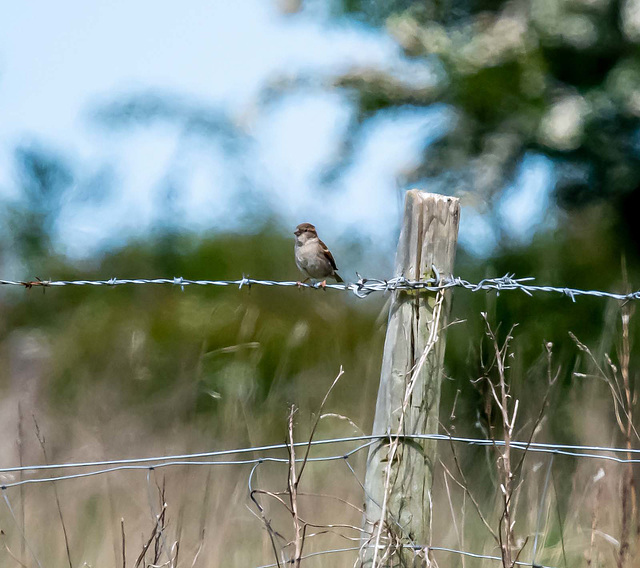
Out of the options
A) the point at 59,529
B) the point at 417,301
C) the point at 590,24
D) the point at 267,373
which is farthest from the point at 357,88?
the point at 417,301

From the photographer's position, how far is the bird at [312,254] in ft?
18.5

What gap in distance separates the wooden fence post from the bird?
3.13 meters

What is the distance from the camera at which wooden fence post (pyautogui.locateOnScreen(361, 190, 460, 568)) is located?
7.81 ft

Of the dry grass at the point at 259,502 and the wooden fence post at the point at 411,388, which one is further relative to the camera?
the dry grass at the point at 259,502

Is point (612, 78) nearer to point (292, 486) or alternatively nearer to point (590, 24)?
point (590, 24)

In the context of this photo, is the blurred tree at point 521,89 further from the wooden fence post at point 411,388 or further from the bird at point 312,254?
the wooden fence post at point 411,388

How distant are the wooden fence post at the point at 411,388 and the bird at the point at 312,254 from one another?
313 centimetres

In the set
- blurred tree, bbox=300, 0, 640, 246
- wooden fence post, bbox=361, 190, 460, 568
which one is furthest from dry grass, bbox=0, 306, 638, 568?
blurred tree, bbox=300, 0, 640, 246

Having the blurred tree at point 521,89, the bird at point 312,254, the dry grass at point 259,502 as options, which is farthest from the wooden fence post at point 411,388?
the blurred tree at point 521,89

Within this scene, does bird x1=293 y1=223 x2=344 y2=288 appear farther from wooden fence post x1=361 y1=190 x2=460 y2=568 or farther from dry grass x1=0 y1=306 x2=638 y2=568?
wooden fence post x1=361 y1=190 x2=460 y2=568

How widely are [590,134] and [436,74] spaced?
2105mm

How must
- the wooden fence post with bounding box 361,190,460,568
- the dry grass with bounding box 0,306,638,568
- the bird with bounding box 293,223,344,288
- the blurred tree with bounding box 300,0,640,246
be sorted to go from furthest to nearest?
the blurred tree with bounding box 300,0,640,246
the bird with bounding box 293,223,344,288
the dry grass with bounding box 0,306,638,568
the wooden fence post with bounding box 361,190,460,568

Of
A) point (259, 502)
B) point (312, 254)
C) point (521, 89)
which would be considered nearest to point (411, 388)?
point (259, 502)

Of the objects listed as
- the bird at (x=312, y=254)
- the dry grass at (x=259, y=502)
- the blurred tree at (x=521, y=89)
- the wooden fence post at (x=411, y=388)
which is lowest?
the dry grass at (x=259, y=502)
